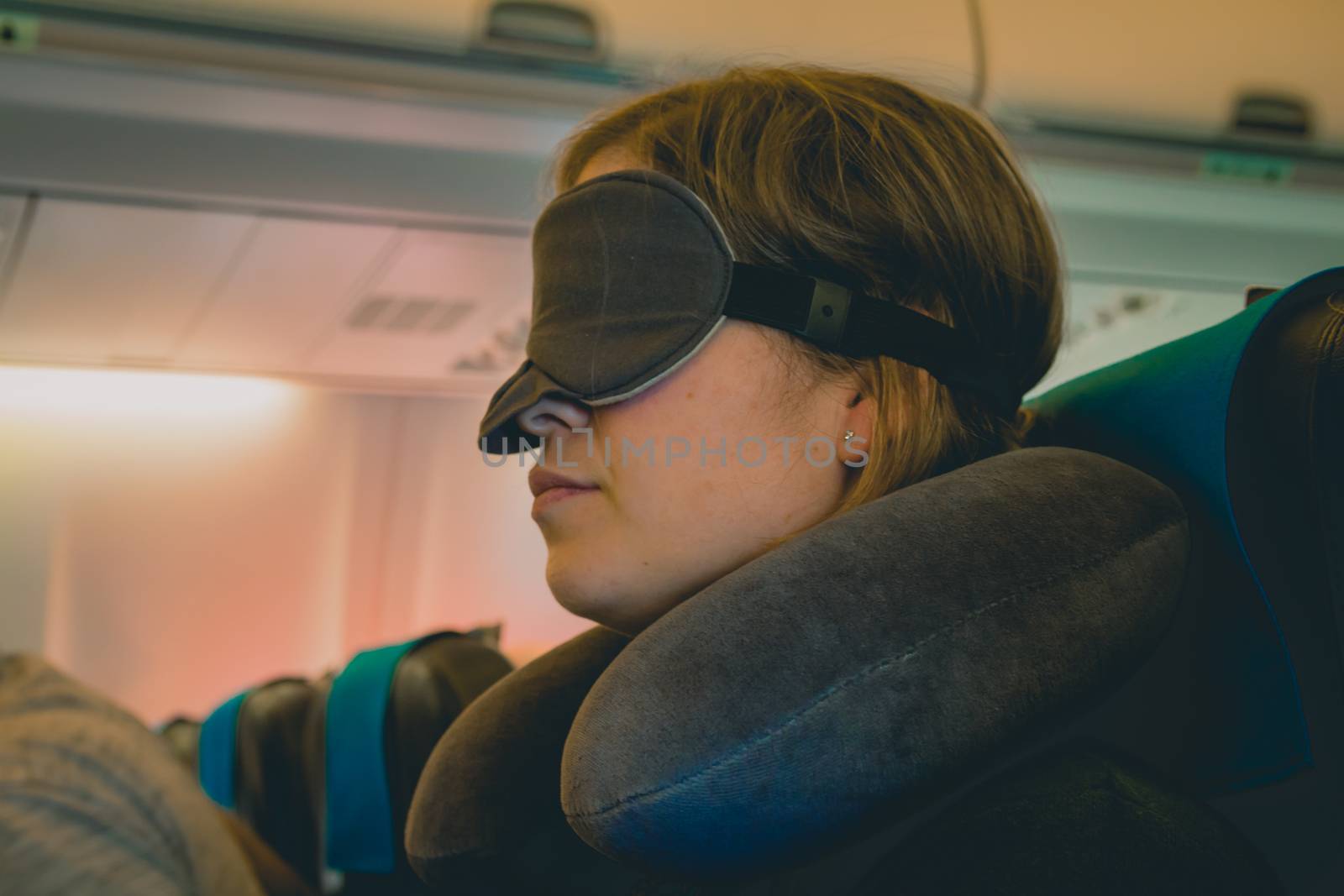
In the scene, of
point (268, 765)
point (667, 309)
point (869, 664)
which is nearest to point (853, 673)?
point (869, 664)

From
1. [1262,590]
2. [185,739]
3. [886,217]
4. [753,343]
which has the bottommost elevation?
[185,739]

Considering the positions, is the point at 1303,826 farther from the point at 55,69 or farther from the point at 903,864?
the point at 55,69

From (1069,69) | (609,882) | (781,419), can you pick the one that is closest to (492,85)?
(1069,69)

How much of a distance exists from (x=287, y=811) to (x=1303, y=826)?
1397 millimetres

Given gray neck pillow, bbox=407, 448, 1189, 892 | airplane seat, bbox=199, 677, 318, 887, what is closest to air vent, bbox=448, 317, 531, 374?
airplane seat, bbox=199, 677, 318, 887

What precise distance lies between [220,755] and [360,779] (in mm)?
618

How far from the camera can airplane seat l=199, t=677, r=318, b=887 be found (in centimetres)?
175

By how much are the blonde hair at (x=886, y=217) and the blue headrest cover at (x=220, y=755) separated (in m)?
1.34

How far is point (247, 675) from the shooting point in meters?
4.56

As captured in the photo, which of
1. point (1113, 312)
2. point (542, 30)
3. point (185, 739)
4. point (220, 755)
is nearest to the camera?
point (220, 755)

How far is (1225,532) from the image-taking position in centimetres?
96

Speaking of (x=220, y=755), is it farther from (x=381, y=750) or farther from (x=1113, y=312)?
(x=1113, y=312)

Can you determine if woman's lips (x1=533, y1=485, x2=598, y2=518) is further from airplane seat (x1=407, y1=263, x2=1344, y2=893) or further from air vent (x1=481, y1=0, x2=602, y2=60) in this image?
air vent (x1=481, y1=0, x2=602, y2=60)

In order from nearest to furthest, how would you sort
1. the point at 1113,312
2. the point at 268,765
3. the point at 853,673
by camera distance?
1. the point at 853,673
2. the point at 268,765
3. the point at 1113,312
